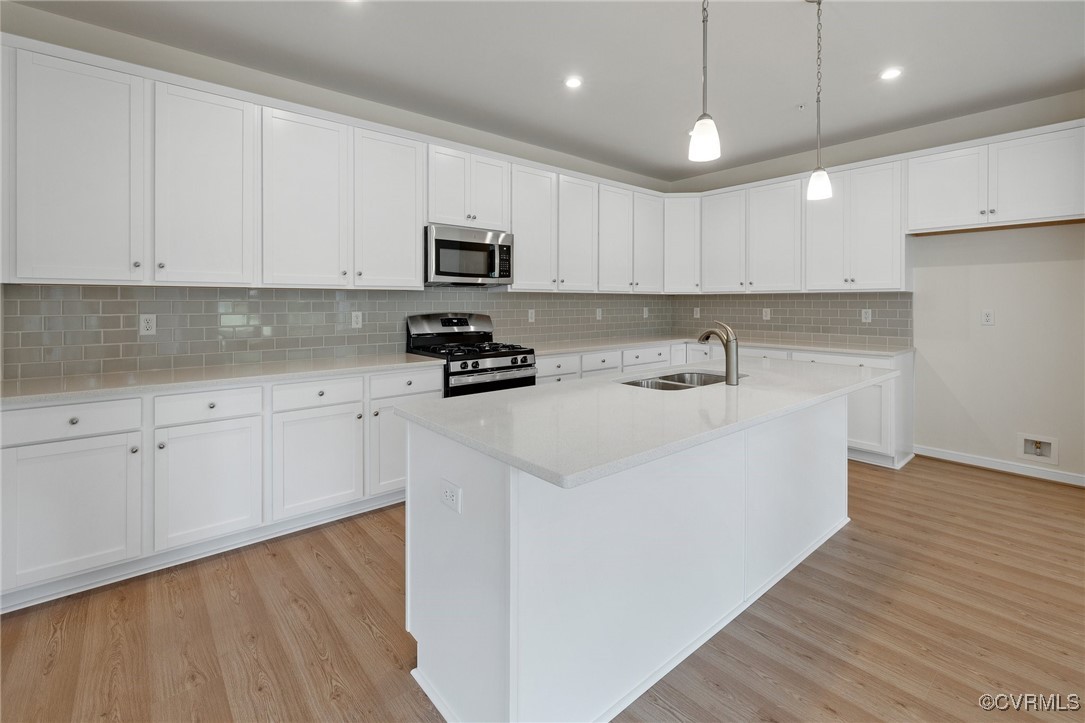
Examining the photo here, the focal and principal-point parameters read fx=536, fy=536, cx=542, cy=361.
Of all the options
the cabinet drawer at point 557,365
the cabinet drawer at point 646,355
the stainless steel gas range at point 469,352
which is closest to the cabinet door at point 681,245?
the cabinet drawer at point 646,355

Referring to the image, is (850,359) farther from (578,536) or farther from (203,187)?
(203,187)

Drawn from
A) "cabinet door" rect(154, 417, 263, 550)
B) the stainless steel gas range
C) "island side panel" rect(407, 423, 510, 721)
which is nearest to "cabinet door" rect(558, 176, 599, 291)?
the stainless steel gas range

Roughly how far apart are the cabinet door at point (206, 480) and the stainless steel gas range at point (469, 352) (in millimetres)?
1219

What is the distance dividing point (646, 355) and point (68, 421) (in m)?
4.07

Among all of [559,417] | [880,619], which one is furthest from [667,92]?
[880,619]

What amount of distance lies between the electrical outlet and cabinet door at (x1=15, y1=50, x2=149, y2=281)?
6.93ft

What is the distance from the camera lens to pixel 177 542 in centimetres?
259

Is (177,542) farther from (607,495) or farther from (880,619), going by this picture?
(880,619)

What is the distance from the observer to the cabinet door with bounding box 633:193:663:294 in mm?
5211

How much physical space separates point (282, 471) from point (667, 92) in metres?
3.30

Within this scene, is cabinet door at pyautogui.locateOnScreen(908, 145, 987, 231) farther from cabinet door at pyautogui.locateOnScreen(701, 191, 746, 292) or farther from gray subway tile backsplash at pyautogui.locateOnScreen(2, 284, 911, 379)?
cabinet door at pyautogui.locateOnScreen(701, 191, 746, 292)

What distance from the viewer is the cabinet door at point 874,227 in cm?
417

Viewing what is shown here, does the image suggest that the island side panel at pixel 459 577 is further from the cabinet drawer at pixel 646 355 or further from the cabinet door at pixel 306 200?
the cabinet drawer at pixel 646 355
